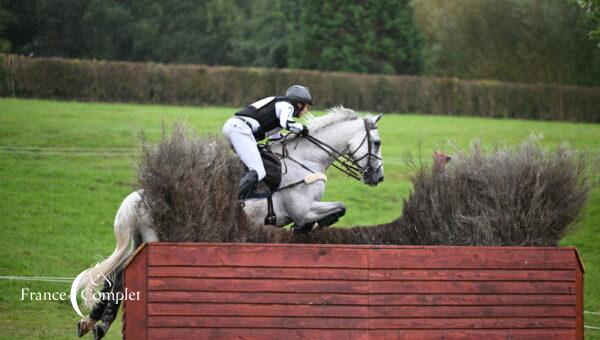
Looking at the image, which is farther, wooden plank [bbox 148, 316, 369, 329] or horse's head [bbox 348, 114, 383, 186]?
horse's head [bbox 348, 114, 383, 186]

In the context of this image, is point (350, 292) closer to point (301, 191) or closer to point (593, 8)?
point (301, 191)

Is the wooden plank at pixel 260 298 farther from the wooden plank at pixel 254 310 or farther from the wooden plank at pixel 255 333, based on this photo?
the wooden plank at pixel 255 333

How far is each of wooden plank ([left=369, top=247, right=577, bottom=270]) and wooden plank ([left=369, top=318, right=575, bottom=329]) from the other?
0.43m

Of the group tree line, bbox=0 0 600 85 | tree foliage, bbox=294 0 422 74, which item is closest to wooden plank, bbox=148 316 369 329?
tree line, bbox=0 0 600 85

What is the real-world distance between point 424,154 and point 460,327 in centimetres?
1551

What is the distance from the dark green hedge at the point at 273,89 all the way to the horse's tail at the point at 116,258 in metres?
18.7

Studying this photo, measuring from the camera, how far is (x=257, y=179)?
9.06 m

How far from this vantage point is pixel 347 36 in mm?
41531

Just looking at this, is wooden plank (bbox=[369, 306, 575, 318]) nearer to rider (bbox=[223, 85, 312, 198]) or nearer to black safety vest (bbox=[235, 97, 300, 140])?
rider (bbox=[223, 85, 312, 198])

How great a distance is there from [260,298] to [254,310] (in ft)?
0.35

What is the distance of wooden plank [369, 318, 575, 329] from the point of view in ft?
27.0

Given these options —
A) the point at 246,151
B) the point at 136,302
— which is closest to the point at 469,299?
the point at 246,151

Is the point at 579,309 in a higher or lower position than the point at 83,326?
higher

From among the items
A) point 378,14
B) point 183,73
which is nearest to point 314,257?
point 183,73
